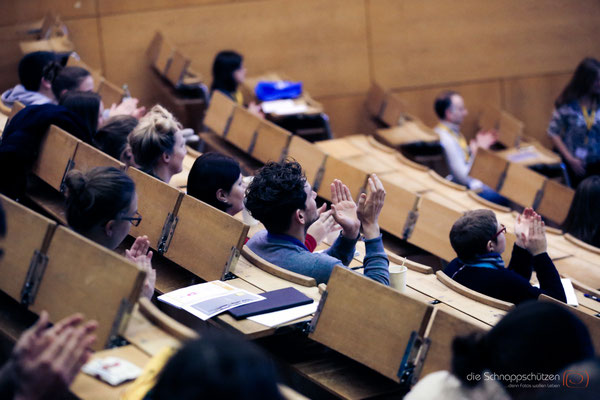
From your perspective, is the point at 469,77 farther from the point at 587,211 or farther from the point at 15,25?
the point at 15,25

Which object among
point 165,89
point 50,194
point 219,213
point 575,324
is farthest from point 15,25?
point 575,324

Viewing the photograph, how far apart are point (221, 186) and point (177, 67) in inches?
103

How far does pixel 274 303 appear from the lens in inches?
80.0

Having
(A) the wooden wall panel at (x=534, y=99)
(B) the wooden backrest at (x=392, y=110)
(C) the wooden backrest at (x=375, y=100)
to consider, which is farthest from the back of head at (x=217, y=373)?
(A) the wooden wall panel at (x=534, y=99)

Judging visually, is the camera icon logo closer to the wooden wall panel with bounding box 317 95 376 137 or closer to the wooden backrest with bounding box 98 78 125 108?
the wooden backrest with bounding box 98 78 125 108

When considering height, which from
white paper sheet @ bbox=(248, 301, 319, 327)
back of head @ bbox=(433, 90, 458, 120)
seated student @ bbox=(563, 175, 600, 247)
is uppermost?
back of head @ bbox=(433, 90, 458, 120)

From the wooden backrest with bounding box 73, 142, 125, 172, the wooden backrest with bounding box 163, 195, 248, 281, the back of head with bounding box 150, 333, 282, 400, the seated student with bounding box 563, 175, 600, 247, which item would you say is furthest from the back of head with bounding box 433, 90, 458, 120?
the back of head with bounding box 150, 333, 282, 400

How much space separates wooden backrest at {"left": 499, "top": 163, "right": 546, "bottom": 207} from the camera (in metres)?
3.96

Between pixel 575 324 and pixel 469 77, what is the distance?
5336 mm

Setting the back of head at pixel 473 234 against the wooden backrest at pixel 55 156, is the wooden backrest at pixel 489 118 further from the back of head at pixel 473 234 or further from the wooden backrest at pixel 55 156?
the wooden backrest at pixel 55 156

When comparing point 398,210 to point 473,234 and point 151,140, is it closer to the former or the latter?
point 473,234

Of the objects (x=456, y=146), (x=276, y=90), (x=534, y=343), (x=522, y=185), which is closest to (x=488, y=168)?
(x=522, y=185)

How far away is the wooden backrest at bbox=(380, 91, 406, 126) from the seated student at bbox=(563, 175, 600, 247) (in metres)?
2.03

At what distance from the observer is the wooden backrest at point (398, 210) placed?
319 centimetres
